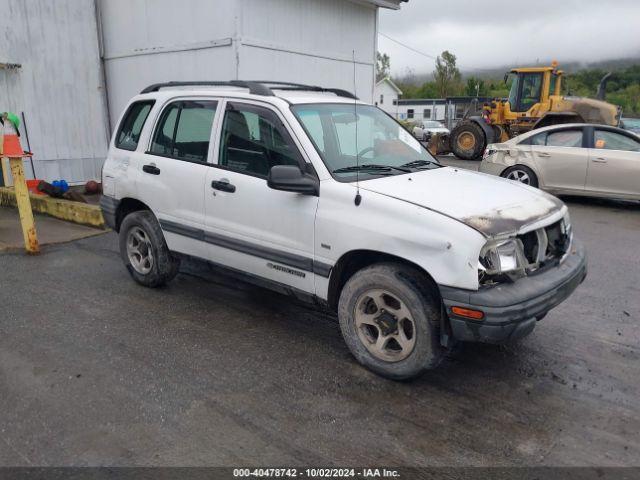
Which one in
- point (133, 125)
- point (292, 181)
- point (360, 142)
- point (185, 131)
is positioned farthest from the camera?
point (133, 125)

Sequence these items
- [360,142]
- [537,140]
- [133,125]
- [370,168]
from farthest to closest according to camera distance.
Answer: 1. [537,140]
2. [133,125]
3. [360,142]
4. [370,168]

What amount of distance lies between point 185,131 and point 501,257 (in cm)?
292

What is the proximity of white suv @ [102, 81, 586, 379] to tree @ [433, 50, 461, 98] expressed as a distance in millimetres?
56831

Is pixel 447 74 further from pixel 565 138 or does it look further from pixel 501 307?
pixel 501 307

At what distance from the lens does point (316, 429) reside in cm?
307

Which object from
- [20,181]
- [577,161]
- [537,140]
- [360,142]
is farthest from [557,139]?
[20,181]

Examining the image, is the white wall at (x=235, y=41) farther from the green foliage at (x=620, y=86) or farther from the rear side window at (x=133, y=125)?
the green foliage at (x=620, y=86)

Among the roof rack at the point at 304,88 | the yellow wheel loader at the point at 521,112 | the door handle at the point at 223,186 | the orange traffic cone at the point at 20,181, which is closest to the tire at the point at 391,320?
the door handle at the point at 223,186

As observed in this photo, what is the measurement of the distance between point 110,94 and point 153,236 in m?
6.78

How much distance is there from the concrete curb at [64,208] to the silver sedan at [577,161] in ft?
23.7

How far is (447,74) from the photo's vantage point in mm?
59500

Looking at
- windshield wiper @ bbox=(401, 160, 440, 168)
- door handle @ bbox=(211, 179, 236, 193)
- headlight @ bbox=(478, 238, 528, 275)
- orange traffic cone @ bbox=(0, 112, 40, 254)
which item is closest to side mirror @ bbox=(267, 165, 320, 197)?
door handle @ bbox=(211, 179, 236, 193)

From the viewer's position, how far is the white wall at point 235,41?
27.2ft

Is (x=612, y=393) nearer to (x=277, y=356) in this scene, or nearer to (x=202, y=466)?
(x=277, y=356)
